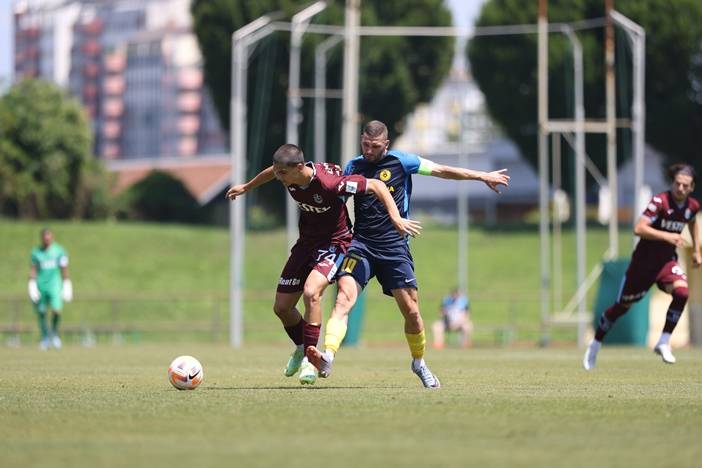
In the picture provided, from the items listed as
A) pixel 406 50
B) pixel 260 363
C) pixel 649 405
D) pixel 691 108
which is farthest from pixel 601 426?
pixel 406 50

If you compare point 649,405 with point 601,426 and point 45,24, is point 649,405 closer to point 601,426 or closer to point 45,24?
point 601,426

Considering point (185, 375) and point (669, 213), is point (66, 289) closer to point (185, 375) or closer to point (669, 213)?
point (669, 213)

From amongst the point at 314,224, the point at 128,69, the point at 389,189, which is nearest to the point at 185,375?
the point at 314,224

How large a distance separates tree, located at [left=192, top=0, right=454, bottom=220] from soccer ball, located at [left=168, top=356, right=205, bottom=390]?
171 ft

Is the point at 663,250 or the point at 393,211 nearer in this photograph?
the point at 393,211

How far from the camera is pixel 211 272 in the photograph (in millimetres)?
59938

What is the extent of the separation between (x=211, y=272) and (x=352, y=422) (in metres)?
50.8

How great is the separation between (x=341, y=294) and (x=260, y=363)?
295 inches

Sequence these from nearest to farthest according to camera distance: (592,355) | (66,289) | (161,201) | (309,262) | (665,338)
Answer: (309,262)
(592,355)
(665,338)
(66,289)
(161,201)

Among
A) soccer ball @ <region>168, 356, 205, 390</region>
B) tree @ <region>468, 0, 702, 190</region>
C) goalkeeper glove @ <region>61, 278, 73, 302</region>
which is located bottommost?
goalkeeper glove @ <region>61, 278, 73, 302</region>

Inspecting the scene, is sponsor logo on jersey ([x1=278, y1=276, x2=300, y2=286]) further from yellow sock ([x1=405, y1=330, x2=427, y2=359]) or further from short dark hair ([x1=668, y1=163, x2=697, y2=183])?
short dark hair ([x1=668, y1=163, x2=697, y2=183])

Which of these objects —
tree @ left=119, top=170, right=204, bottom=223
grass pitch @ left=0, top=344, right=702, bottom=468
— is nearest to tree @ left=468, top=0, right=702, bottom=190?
tree @ left=119, top=170, right=204, bottom=223

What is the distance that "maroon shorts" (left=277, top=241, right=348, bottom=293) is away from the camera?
1300cm

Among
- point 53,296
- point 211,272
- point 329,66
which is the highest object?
point 329,66
